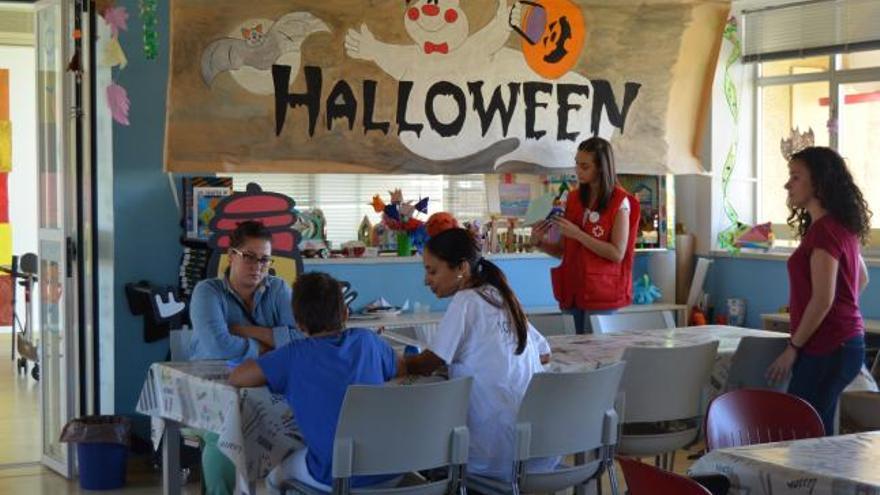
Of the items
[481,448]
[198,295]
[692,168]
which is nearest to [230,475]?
[198,295]

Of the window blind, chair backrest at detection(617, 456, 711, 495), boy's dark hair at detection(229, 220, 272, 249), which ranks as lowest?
chair backrest at detection(617, 456, 711, 495)

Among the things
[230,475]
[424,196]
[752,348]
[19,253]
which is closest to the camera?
[230,475]

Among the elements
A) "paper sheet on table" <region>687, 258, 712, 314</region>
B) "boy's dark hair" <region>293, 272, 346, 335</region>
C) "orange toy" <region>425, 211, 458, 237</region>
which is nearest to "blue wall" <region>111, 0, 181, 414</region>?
"orange toy" <region>425, 211, 458, 237</region>

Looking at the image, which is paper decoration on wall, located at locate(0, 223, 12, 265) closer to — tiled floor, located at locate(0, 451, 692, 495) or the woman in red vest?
tiled floor, located at locate(0, 451, 692, 495)

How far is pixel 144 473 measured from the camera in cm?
594

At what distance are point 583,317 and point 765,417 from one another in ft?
7.18

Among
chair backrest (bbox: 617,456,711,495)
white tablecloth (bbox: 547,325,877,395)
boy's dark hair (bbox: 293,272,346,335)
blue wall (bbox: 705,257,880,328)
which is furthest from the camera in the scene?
blue wall (bbox: 705,257,880,328)

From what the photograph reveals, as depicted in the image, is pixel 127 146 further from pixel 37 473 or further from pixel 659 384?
pixel 659 384

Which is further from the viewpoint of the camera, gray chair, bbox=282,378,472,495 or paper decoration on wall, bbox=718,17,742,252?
paper decoration on wall, bbox=718,17,742,252

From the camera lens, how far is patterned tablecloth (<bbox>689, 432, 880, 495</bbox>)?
2.56 m

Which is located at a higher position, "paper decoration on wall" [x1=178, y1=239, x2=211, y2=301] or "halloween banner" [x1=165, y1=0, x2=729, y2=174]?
"halloween banner" [x1=165, y1=0, x2=729, y2=174]

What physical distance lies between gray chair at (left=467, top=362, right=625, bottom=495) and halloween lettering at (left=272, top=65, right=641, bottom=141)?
2634mm

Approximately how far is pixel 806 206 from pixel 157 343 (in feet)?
10.5

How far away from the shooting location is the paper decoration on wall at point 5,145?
1123 centimetres
